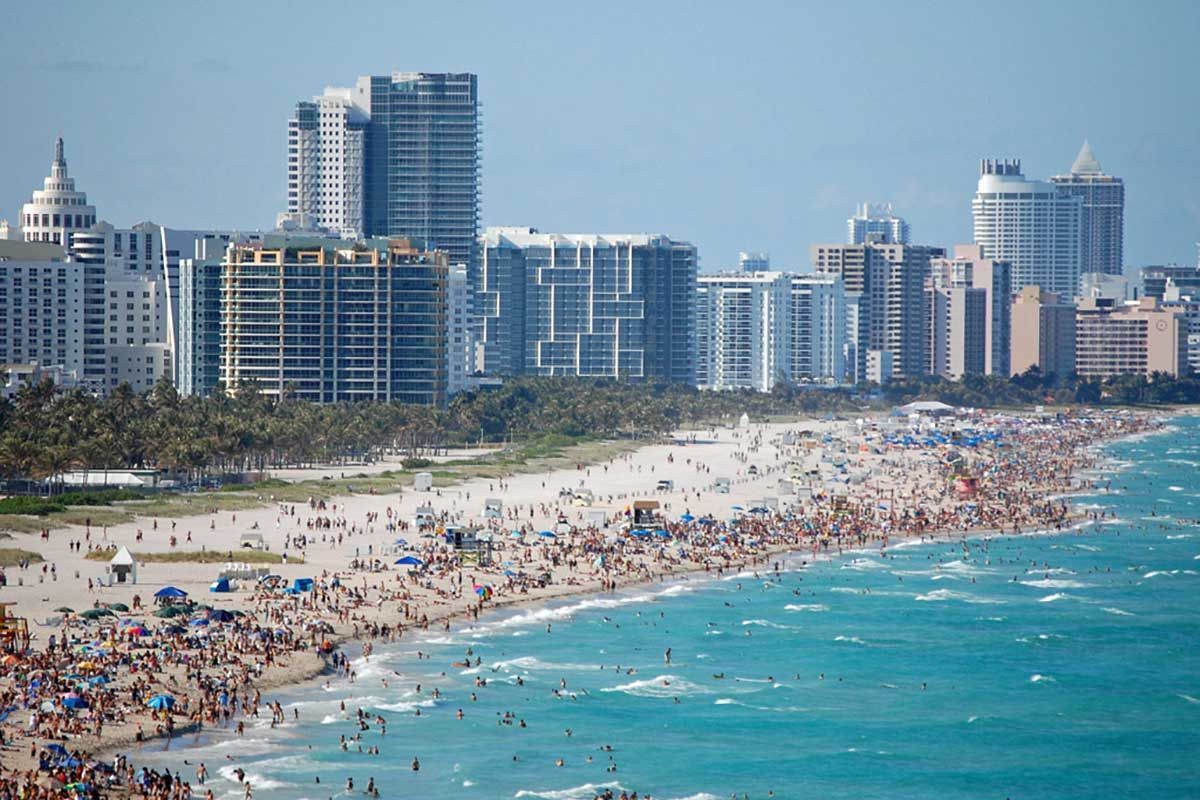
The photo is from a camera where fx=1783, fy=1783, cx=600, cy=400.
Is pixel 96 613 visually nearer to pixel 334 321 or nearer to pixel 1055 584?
pixel 1055 584

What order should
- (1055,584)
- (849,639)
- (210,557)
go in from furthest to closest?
(1055,584), (210,557), (849,639)

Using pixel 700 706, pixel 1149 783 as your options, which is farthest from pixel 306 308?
pixel 1149 783

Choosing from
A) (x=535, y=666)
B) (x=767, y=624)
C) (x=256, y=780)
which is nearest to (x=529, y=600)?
(x=767, y=624)

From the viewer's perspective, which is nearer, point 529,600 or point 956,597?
point 529,600

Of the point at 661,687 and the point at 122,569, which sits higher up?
the point at 122,569

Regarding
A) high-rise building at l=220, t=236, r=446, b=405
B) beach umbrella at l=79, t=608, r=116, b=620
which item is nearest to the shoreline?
beach umbrella at l=79, t=608, r=116, b=620

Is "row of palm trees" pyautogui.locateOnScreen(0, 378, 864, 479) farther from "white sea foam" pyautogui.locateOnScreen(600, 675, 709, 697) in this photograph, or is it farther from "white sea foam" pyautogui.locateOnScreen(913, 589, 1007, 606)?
"white sea foam" pyautogui.locateOnScreen(913, 589, 1007, 606)

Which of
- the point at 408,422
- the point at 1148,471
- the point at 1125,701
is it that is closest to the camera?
the point at 1125,701

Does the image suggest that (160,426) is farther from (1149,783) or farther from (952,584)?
(1149,783)

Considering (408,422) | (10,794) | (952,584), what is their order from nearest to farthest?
1. (10,794)
2. (952,584)
3. (408,422)
